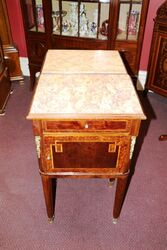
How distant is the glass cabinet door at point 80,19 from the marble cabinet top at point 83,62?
105 centimetres

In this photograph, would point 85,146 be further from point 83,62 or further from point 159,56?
point 159,56

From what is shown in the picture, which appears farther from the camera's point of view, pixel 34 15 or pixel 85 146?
pixel 34 15

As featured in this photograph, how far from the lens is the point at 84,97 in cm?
125

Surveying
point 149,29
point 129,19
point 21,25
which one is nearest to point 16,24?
point 21,25

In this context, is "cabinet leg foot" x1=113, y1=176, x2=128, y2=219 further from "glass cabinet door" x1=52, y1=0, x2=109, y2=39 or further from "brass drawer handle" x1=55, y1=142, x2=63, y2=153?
"glass cabinet door" x1=52, y1=0, x2=109, y2=39

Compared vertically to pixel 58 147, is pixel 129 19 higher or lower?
higher

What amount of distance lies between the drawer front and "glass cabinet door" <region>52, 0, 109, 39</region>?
177 centimetres

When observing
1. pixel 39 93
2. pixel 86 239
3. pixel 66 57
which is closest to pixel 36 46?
pixel 66 57

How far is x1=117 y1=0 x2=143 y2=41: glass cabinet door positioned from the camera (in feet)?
8.13

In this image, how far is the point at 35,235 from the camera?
156cm

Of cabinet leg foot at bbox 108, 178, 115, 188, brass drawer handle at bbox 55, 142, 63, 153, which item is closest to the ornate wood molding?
cabinet leg foot at bbox 108, 178, 115, 188

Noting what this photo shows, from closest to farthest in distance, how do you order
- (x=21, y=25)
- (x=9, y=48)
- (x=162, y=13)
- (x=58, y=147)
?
(x=58, y=147), (x=162, y=13), (x=9, y=48), (x=21, y=25)

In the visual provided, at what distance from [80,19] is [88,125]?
1918mm

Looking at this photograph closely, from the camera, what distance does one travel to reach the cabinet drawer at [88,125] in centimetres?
115
